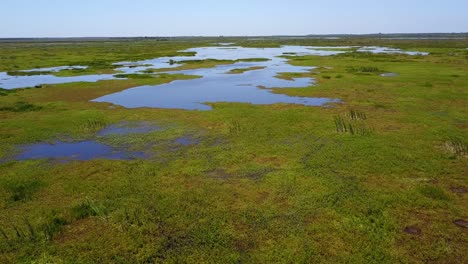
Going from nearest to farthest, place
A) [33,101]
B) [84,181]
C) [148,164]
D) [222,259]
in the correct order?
1. [222,259]
2. [84,181]
3. [148,164]
4. [33,101]

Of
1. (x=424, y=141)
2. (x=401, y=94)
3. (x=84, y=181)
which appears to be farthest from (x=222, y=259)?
(x=401, y=94)

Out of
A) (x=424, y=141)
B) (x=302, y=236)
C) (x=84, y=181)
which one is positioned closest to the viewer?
(x=302, y=236)

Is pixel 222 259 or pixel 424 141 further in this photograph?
pixel 424 141

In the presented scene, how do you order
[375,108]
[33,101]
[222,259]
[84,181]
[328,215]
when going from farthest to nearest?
1. [33,101]
2. [375,108]
3. [84,181]
4. [328,215]
5. [222,259]

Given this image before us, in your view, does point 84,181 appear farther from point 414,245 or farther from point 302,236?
point 414,245

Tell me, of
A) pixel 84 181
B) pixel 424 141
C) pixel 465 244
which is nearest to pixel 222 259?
pixel 465 244

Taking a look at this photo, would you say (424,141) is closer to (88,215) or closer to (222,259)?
(222,259)
